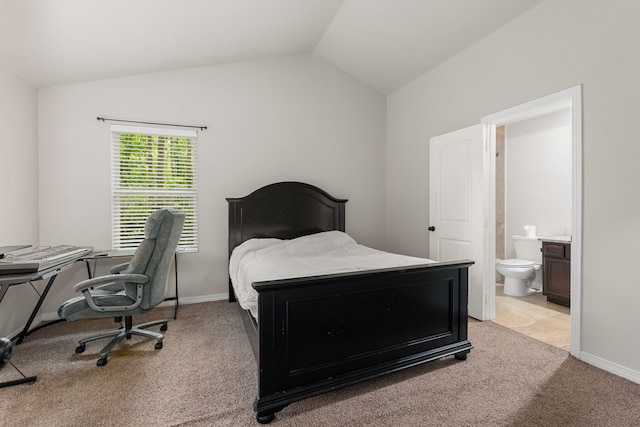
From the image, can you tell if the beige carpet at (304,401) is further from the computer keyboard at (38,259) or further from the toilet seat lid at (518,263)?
the toilet seat lid at (518,263)

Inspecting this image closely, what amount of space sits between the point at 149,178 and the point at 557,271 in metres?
4.99

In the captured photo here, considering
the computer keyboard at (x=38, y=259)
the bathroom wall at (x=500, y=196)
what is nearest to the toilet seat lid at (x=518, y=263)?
the bathroom wall at (x=500, y=196)

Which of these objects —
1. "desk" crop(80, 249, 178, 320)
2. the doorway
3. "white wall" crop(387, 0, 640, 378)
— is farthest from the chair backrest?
the doorway

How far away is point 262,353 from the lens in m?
1.66

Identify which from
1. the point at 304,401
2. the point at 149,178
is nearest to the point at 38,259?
the point at 149,178

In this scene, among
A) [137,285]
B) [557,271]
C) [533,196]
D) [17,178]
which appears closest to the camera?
[137,285]

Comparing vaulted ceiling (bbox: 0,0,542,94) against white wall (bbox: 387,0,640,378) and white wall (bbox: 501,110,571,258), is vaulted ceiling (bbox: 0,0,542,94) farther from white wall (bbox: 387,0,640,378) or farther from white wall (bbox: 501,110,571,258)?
white wall (bbox: 501,110,571,258)

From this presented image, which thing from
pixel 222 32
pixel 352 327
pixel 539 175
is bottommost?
pixel 352 327

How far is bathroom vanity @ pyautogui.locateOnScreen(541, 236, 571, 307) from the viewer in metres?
3.59

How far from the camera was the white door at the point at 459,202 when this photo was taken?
3094mm

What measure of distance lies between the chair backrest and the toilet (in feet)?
13.1

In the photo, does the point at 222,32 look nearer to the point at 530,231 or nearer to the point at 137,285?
the point at 137,285

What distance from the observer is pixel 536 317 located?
326 cm

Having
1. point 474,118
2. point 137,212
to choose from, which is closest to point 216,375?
point 137,212
